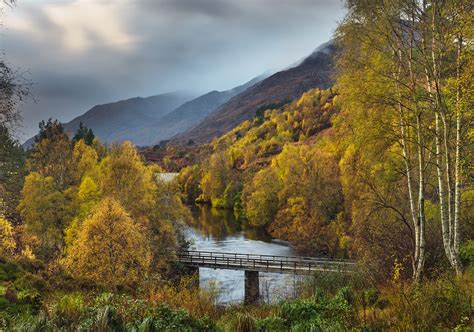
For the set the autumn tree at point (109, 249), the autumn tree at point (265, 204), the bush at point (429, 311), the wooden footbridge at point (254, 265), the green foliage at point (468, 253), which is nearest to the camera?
the bush at point (429, 311)

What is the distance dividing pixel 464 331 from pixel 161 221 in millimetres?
32419

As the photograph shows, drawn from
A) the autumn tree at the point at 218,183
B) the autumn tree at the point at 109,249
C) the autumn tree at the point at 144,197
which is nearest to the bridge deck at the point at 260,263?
the autumn tree at the point at 144,197

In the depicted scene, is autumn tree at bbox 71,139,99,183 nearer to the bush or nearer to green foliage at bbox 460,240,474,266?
green foliage at bbox 460,240,474,266

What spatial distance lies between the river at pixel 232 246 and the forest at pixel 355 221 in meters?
3.77

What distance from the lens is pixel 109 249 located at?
94.5 feet

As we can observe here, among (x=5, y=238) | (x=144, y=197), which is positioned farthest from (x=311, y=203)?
(x=5, y=238)

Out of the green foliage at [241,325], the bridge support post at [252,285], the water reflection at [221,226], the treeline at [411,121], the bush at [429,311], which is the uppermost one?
the treeline at [411,121]

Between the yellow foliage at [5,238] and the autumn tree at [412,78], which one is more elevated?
the autumn tree at [412,78]

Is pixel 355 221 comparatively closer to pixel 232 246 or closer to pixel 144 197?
pixel 144 197

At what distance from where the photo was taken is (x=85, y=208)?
121 feet

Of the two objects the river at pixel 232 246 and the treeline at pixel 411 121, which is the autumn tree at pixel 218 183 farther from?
the treeline at pixel 411 121

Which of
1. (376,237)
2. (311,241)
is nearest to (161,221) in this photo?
(311,241)

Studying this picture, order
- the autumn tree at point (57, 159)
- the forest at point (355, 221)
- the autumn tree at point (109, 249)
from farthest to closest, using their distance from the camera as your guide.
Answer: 1. the autumn tree at point (57, 159)
2. the autumn tree at point (109, 249)
3. the forest at point (355, 221)

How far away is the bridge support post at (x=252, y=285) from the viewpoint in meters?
33.5
